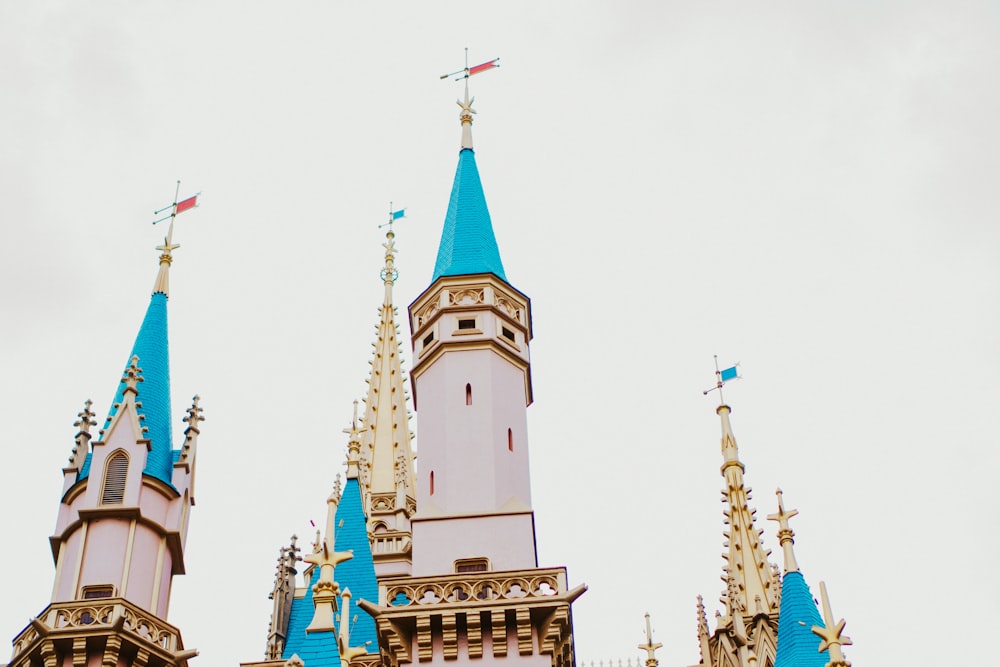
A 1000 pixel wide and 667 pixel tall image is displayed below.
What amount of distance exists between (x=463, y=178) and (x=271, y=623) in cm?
1051

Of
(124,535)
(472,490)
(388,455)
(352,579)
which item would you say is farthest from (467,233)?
(388,455)

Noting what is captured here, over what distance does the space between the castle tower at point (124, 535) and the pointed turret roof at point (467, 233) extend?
6.08 meters

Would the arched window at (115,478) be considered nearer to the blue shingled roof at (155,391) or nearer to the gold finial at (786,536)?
the blue shingled roof at (155,391)

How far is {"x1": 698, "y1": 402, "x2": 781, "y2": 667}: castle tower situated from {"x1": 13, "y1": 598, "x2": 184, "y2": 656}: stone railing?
1199cm

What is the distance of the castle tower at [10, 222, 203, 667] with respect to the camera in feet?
78.6

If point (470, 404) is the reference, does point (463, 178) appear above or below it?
above

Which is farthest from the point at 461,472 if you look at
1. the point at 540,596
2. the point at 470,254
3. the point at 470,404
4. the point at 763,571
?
the point at 763,571

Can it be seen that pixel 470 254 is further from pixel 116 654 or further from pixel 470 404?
pixel 116 654

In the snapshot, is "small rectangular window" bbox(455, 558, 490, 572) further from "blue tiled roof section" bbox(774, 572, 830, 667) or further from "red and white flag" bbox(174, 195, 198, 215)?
"red and white flag" bbox(174, 195, 198, 215)

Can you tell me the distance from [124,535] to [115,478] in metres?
1.26

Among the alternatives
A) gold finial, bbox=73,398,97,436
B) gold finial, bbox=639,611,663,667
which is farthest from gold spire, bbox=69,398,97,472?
gold finial, bbox=639,611,663,667

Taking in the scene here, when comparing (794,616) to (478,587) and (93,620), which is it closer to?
(478,587)

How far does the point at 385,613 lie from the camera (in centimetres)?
2175

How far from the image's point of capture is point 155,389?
2898 cm
